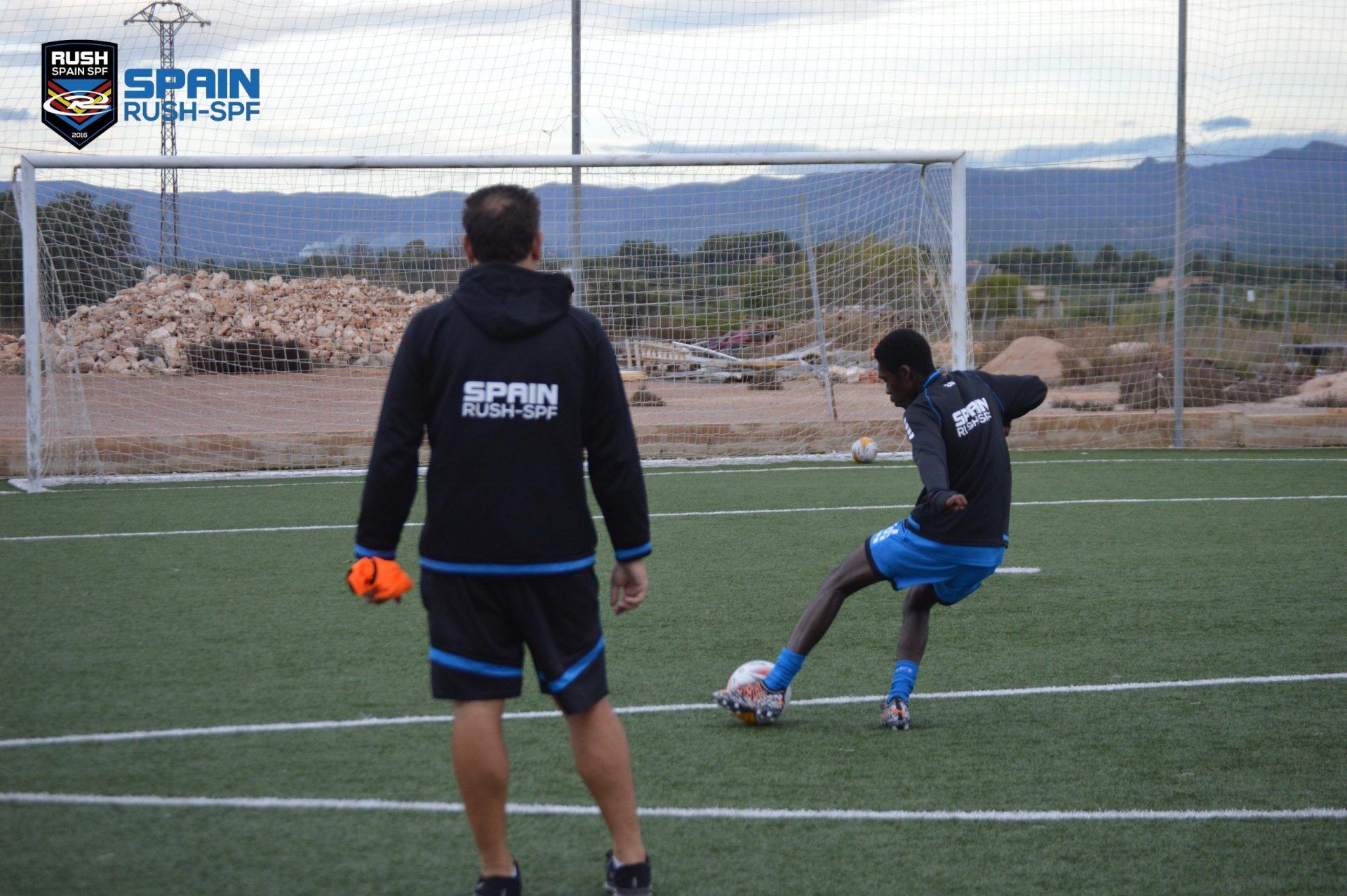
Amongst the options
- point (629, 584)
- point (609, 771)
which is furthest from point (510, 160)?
point (609, 771)

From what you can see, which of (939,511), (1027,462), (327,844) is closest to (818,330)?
(1027,462)

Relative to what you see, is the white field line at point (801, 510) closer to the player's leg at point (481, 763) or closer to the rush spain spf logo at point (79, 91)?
the rush spain spf logo at point (79, 91)

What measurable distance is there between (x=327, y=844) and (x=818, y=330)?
1130 centimetres

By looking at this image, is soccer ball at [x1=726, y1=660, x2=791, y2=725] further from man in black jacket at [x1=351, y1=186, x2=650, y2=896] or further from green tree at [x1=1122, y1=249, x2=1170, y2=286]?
green tree at [x1=1122, y1=249, x2=1170, y2=286]

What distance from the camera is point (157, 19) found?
47.0 ft

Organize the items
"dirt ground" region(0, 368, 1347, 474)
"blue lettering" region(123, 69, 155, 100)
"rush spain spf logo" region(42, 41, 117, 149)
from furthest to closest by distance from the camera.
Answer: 1. "blue lettering" region(123, 69, 155, 100)
2. "rush spain spf logo" region(42, 41, 117, 149)
3. "dirt ground" region(0, 368, 1347, 474)

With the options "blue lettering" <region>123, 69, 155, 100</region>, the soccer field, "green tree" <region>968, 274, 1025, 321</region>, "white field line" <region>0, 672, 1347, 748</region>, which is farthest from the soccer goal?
"white field line" <region>0, 672, 1347, 748</region>

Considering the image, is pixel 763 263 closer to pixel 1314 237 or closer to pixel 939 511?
pixel 1314 237

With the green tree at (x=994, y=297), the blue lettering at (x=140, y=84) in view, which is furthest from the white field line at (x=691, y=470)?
the green tree at (x=994, y=297)

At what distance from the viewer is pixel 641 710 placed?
4.89 m

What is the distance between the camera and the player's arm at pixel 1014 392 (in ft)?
16.3

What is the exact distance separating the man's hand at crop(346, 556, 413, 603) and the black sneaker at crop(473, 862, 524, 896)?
732 millimetres

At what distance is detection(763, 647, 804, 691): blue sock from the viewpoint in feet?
15.4

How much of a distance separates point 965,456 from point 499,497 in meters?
2.24
